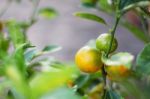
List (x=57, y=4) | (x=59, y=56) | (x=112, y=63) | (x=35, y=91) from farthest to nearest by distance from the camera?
(x=57, y=4) < (x=59, y=56) < (x=112, y=63) < (x=35, y=91)

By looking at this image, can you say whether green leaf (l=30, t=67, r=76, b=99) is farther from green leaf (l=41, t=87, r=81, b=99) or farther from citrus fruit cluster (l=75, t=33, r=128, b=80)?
citrus fruit cluster (l=75, t=33, r=128, b=80)

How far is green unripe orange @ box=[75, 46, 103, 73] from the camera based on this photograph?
1.72ft

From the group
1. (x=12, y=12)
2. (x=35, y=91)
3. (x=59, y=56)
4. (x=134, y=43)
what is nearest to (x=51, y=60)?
(x=35, y=91)

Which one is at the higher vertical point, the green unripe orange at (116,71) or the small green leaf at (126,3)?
the small green leaf at (126,3)

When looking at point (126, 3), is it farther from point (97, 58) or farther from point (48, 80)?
point (48, 80)

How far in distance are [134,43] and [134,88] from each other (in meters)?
2.75

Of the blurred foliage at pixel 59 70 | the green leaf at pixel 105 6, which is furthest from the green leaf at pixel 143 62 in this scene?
the green leaf at pixel 105 6

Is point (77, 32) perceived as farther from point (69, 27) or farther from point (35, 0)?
point (35, 0)

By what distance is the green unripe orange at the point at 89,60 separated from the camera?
52cm

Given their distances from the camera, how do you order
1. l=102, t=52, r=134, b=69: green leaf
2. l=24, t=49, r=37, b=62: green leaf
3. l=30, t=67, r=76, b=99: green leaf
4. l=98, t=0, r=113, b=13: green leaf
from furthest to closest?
l=98, t=0, r=113, b=13: green leaf < l=24, t=49, r=37, b=62: green leaf < l=102, t=52, r=134, b=69: green leaf < l=30, t=67, r=76, b=99: green leaf

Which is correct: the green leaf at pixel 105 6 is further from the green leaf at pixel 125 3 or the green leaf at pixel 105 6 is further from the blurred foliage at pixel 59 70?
the green leaf at pixel 125 3

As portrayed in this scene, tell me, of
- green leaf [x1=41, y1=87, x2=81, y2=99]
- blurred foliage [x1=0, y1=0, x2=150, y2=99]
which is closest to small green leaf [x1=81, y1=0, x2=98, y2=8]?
blurred foliage [x1=0, y1=0, x2=150, y2=99]

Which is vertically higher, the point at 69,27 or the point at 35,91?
the point at 35,91

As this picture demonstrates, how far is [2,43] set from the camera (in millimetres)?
909
